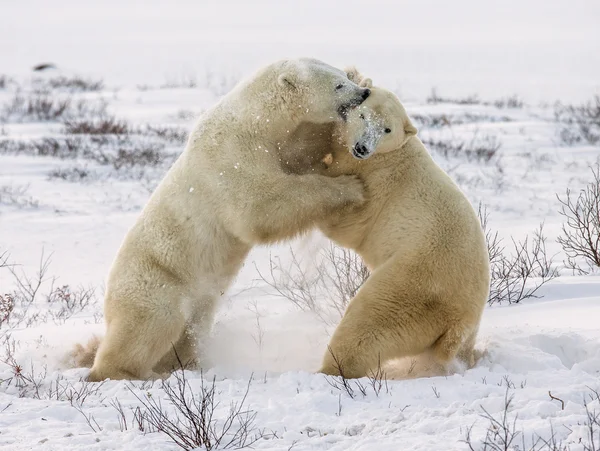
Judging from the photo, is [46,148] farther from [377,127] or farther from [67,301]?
[377,127]

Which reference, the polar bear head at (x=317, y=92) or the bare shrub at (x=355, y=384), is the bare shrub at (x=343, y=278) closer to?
the polar bear head at (x=317, y=92)

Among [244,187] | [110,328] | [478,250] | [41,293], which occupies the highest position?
[244,187]

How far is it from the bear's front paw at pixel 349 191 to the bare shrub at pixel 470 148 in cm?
840

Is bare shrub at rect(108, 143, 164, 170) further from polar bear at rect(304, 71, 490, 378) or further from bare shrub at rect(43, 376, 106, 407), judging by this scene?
bare shrub at rect(43, 376, 106, 407)

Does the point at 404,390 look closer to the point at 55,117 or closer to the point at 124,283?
the point at 124,283

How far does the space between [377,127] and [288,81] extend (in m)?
0.68

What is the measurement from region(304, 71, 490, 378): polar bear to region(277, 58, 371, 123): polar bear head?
0.12m

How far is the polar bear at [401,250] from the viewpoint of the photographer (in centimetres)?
372

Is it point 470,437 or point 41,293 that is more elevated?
point 470,437

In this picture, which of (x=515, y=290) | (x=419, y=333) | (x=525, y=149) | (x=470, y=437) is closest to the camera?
(x=470, y=437)

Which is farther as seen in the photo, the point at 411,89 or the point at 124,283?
the point at 411,89

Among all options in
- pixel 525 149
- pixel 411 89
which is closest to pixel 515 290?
pixel 525 149

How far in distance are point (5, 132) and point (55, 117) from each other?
1906mm

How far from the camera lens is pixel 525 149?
1304 cm
